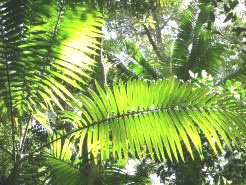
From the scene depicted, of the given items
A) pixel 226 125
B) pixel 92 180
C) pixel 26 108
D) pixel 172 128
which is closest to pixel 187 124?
pixel 172 128

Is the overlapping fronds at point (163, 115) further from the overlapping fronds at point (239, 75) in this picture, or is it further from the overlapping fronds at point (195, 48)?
the overlapping fronds at point (195, 48)

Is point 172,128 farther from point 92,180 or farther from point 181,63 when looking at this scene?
point 181,63

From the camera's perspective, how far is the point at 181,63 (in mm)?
7008

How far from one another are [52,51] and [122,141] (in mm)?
692

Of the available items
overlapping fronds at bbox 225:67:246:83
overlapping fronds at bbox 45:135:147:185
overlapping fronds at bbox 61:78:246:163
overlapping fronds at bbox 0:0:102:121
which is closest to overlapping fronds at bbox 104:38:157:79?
overlapping fronds at bbox 225:67:246:83

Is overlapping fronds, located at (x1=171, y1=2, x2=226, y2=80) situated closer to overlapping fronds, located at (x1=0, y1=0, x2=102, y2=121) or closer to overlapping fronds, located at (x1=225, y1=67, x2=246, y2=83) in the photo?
overlapping fronds, located at (x1=225, y1=67, x2=246, y2=83)

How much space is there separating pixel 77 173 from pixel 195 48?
16.2 ft

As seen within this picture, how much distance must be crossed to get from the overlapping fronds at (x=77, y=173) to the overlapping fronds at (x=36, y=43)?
0.49 meters

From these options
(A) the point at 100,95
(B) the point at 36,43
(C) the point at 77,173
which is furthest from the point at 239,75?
(B) the point at 36,43

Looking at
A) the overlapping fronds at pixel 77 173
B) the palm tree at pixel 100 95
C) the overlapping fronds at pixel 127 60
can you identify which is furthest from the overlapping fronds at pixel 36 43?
the overlapping fronds at pixel 127 60

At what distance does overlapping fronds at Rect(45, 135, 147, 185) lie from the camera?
2279 millimetres

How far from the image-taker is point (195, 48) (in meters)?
6.77

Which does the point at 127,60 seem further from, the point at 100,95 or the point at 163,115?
the point at 163,115

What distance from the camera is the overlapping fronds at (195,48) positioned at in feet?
21.9
